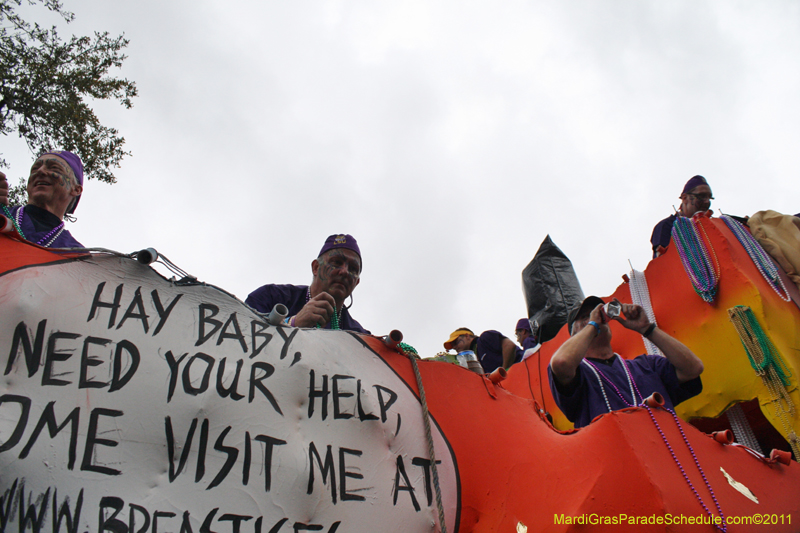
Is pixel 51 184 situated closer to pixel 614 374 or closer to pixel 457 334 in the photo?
pixel 614 374

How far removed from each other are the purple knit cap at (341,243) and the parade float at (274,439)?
1090 mm

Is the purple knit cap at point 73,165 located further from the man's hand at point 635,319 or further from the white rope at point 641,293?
the white rope at point 641,293

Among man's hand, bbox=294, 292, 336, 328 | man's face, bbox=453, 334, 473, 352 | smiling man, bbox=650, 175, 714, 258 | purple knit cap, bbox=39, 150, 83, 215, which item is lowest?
man's hand, bbox=294, 292, 336, 328

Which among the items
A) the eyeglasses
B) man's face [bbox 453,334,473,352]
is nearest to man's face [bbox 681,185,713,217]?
the eyeglasses

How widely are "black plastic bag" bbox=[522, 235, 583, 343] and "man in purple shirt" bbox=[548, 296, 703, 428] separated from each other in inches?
125

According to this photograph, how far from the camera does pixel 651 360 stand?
2.75 m

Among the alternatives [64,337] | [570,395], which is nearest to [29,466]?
[64,337]

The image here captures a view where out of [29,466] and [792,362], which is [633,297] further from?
[29,466]

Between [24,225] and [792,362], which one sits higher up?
[24,225]

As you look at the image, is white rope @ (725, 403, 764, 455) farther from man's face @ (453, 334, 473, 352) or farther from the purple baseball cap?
man's face @ (453, 334, 473, 352)

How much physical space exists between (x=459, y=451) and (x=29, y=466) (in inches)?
53.9

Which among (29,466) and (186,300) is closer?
(29,466)

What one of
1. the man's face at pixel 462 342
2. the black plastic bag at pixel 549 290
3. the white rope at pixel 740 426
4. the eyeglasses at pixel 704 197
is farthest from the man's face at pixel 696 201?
the man's face at pixel 462 342

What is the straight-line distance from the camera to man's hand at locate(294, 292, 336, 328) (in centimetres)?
221
